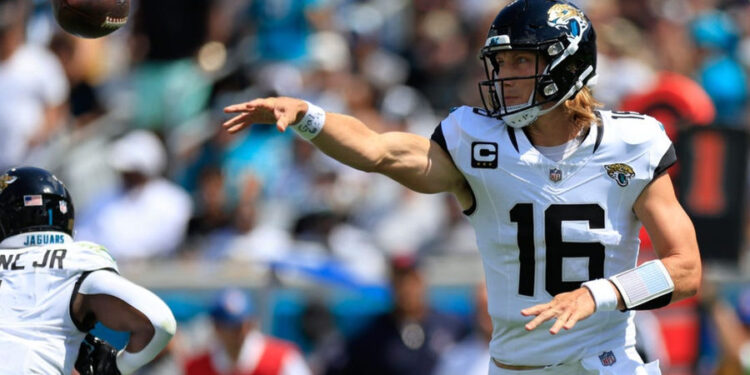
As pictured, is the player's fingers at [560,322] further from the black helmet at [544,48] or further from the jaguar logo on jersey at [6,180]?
the jaguar logo on jersey at [6,180]

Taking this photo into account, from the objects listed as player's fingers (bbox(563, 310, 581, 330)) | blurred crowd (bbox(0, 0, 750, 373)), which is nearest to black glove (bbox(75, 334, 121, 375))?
player's fingers (bbox(563, 310, 581, 330))

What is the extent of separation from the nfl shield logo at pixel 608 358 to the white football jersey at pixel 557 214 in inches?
1.2

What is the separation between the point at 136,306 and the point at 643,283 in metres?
1.93

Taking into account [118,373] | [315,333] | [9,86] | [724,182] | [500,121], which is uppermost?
[500,121]

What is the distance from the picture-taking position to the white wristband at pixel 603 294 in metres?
4.84

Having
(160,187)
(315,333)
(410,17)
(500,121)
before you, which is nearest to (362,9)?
(410,17)

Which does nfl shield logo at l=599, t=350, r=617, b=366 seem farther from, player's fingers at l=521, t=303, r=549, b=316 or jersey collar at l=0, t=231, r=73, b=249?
jersey collar at l=0, t=231, r=73, b=249

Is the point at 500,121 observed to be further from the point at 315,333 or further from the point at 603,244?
the point at 315,333

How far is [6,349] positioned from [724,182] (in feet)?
18.6

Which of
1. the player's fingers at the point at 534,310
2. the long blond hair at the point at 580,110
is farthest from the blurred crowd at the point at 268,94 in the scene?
the player's fingers at the point at 534,310

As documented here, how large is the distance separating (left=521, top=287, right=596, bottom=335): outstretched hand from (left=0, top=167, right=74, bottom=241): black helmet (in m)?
1.97

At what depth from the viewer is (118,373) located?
5328mm

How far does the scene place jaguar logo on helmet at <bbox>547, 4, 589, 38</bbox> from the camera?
534 cm

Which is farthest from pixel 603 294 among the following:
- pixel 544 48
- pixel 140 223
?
pixel 140 223
